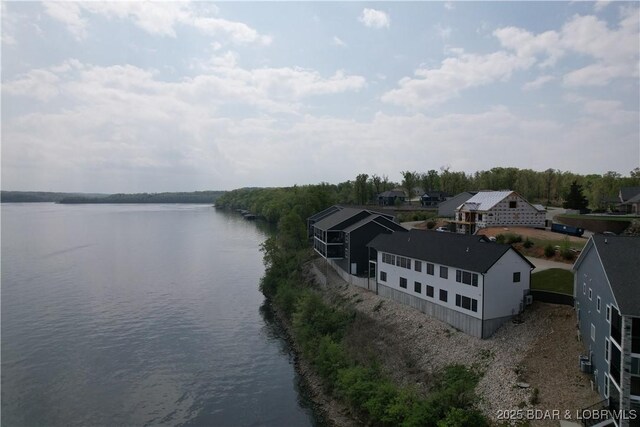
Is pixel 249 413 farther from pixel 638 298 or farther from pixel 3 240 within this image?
pixel 3 240

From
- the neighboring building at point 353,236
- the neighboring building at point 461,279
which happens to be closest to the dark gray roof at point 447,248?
the neighboring building at point 461,279

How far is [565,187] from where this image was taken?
9069 centimetres

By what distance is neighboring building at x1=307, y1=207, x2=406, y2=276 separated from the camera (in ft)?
133

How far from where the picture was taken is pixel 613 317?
57.2 feet

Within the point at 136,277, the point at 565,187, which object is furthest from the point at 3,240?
the point at 565,187

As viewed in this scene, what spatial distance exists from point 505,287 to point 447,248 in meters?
4.97

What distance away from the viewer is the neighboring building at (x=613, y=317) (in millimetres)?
16078

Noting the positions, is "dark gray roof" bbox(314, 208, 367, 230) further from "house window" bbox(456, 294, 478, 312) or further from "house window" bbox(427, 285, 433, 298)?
"house window" bbox(456, 294, 478, 312)

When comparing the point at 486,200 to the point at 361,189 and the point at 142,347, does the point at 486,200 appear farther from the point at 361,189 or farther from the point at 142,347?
the point at 361,189

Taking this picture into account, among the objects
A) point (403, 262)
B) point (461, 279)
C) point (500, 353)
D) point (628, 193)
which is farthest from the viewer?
point (628, 193)

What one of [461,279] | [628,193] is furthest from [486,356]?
[628,193]

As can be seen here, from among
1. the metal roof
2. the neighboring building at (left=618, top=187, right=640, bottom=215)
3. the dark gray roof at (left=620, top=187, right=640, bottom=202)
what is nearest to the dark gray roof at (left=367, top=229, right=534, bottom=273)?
the metal roof

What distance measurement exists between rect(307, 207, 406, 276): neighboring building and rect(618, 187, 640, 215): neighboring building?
3805cm

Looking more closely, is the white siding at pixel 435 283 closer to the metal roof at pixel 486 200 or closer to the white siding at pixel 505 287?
the white siding at pixel 505 287
